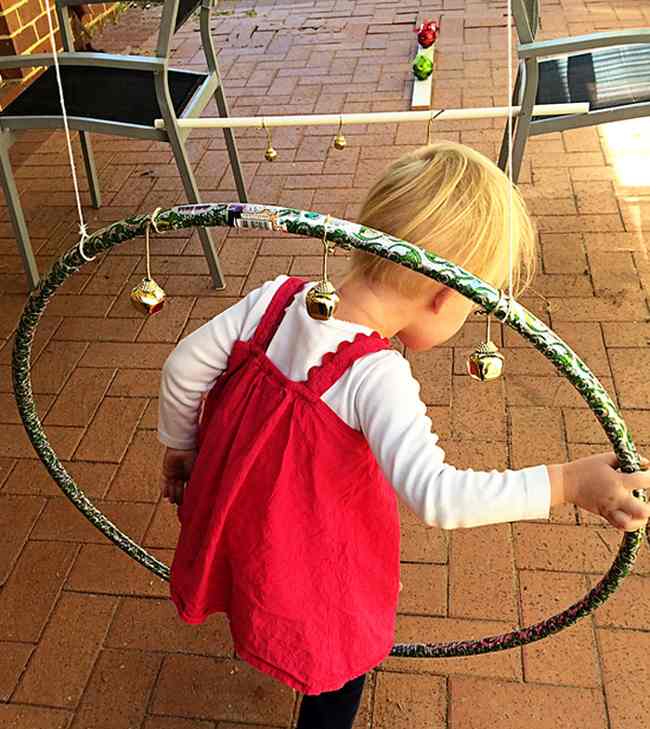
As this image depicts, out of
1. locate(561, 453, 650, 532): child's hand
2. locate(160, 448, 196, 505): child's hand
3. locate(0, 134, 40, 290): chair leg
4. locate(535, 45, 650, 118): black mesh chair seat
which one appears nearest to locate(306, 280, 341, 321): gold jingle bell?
locate(561, 453, 650, 532): child's hand

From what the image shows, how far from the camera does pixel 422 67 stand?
463 cm

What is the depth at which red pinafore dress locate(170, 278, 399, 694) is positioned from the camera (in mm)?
1270

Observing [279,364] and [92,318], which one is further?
[92,318]

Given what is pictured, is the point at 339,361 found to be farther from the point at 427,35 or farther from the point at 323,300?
the point at 427,35

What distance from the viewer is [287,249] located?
3479mm

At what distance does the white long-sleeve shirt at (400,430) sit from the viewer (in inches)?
45.1

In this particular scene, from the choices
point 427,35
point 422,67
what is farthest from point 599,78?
point 427,35

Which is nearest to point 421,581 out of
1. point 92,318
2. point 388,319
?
point 388,319

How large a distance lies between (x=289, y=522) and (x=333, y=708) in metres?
0.53

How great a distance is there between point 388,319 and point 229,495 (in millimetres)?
381

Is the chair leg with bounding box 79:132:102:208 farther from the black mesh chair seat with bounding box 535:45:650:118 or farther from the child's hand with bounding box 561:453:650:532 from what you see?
the child's hand with bounding box 561:453:650:532

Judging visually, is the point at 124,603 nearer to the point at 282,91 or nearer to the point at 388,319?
the point at 388,319

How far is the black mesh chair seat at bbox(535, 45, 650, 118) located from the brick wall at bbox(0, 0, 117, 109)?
3188 mm

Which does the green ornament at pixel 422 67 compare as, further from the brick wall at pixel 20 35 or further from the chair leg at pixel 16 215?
the chair leg at pixel 16 215
